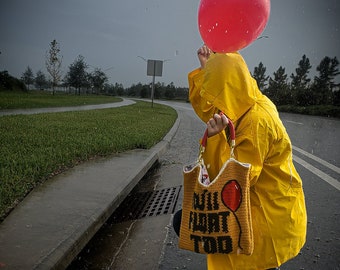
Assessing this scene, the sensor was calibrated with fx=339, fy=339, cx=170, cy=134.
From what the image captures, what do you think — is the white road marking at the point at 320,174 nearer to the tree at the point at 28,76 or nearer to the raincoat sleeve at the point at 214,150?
the raincoat sleeve at the point at 214,150

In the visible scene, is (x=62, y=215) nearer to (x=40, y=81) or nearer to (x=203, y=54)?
(x=203, y=54)

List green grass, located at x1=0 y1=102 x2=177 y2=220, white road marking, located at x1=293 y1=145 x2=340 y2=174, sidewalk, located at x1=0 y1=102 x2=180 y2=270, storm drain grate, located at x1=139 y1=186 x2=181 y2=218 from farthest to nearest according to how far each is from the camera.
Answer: white road marking, located at x1=293 y1=145 x2=340 y2=174 → storm drain grate, located at x1=139 y1=186 x2=181 y2=218 → green grass, located at x1=0 y1=102 x2=177 y2=220 → sidewalk, located at x1=0 y1=102 x2=180 y2=270

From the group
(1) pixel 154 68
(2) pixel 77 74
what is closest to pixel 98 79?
(2) pixel 77 74

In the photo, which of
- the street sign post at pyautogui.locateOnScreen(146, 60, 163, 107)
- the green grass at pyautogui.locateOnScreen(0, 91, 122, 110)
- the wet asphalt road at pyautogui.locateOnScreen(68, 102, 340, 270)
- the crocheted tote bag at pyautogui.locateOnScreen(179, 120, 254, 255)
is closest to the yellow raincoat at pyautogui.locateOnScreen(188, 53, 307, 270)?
the crocheted tote bag at pyautogui.locateOnScreen(179, 120, 254, 255)

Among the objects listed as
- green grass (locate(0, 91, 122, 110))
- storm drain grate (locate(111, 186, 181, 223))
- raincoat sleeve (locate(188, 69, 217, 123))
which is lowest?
storm drain grate (locate(111, 186, 181, 223))

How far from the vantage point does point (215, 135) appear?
1.73 meters

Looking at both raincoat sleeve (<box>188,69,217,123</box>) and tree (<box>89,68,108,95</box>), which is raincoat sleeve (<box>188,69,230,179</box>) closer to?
raincoat sleeve (<box>188,69,217,123</box>)

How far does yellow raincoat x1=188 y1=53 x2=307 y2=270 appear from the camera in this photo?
65.3 inches

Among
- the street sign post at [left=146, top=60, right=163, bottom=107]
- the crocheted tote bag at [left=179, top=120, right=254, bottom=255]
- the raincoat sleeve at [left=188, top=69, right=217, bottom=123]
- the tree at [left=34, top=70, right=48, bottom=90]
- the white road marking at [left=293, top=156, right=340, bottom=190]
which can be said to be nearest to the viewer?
the crocheted tote bag at [left=179, top=120, right=254, bottom=255]

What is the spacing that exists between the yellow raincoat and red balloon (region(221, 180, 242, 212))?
0.14 m

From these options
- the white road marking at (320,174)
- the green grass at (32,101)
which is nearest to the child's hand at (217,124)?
the white road marking at (320,174)

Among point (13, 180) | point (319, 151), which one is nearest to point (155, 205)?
point (13, 180)

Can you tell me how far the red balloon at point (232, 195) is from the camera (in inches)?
61.0

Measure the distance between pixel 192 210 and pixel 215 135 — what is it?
392 millimetres
